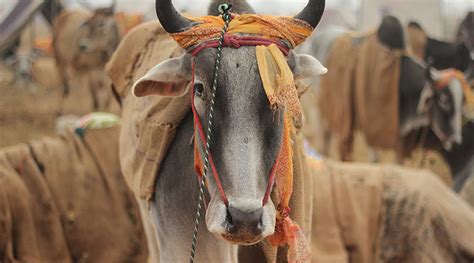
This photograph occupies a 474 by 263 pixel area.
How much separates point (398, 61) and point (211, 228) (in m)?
6.34

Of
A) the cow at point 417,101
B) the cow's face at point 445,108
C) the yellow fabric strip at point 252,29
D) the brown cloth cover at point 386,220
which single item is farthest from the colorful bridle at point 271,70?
the cow's face at point 445,108

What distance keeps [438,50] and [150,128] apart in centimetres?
626

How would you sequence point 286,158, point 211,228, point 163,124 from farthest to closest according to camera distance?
point 163,124 < point 286,158 < point 211,228

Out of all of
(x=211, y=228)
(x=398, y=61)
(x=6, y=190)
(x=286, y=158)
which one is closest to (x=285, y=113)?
(x=286, y=158)

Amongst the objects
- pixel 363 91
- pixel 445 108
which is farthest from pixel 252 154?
pixel 363 91

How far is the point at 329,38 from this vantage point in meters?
11.3

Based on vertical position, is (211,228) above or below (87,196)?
above

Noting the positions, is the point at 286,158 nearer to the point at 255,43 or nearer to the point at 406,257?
the point at 255,43

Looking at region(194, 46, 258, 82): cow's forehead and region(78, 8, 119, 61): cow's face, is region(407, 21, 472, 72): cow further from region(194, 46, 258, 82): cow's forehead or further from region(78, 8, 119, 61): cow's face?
region(194, 46, 258, 82): cow's forehead

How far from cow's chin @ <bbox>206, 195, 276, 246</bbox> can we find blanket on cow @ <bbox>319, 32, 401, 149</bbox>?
6.13 m

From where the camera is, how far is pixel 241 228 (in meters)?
2.88

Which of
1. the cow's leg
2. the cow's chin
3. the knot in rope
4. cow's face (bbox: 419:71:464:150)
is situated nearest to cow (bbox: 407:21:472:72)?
cow's face (bbox: 419:71:464:150)

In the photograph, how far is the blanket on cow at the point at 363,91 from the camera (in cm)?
907

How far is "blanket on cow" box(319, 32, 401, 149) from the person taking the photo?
907 centimetres
